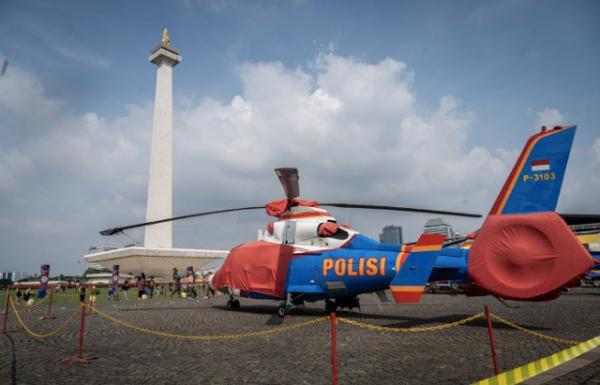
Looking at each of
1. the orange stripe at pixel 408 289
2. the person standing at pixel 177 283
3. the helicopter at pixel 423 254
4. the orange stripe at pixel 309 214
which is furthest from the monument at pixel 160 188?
the orange stripe at pixel 408 289

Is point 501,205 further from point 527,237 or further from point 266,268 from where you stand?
point 266,268

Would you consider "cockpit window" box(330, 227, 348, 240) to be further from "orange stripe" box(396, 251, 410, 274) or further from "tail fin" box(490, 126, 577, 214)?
"tail fin" box(490, 126, 577, 214)

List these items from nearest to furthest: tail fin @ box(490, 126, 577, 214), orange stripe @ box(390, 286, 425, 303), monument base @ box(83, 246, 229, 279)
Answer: tail fin @ box(490, 126, 577, 214) → orange stripe @ box(390, 286, 425, 303) → monument base @ box(83, 246, 229, 279)

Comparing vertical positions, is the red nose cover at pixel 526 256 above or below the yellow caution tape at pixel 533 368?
above

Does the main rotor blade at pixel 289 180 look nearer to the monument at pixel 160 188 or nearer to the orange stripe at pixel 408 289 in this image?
the orange stripe at pixel 408 289

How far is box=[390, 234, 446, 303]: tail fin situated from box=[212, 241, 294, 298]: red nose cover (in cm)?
561

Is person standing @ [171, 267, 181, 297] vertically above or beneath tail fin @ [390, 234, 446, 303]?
beneath

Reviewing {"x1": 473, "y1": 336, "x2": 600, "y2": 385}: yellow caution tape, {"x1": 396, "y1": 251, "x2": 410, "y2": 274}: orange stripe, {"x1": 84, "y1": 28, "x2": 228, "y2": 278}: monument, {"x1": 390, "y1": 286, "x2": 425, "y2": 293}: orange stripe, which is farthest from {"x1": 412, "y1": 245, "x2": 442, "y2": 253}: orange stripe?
{"x1": 84, "y1": 28, "x2": 228, "y2": 278}: monument

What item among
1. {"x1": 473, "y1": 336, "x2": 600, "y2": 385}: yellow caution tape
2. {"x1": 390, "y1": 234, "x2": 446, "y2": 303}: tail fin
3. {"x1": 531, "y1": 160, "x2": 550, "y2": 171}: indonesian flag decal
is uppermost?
{"x1": 531, "y1": 160, "x2": 550, "y2": 171}: indonesian flag decal

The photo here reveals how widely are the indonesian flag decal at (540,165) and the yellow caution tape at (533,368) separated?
3.87 meters

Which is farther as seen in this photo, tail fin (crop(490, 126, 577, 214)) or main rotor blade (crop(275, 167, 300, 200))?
main rotor blade (crop(275, 167, 300, 200))

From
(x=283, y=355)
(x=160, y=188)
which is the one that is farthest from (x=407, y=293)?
(x=160, y=188)

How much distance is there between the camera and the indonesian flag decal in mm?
8859

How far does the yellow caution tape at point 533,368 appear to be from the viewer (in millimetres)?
5570
